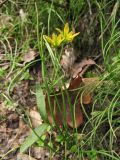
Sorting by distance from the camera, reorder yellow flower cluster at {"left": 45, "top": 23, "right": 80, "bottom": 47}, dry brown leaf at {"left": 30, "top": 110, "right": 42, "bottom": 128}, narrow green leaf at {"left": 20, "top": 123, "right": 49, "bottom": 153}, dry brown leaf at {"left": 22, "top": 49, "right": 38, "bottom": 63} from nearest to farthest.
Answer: yellow flower cluster at {"left": 45, "top": 23, "right": 80, "bottom": 47} < narrow green leaf at {"left": 20, "top": 123, "right": 49, "bottom": 153} < dry brown leaf at {"left": 30, "top": 110, "right": 42, "bottom": 128} < dry brown leaf at {"left": 22, "top": 49, "right": 38, "bottom": 63}

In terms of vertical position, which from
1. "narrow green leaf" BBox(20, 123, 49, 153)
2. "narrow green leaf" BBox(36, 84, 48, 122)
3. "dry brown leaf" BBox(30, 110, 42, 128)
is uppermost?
"narrow green leaf" BBox(36, 84, 48, 122)

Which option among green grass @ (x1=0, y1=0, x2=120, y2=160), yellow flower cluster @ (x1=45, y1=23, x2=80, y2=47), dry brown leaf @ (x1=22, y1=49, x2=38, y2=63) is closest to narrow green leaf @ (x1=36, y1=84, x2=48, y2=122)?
green grass @ (x1=0, y1=0, x2=120, y2=160)

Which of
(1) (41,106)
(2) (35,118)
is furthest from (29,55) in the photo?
(1) (41,106)

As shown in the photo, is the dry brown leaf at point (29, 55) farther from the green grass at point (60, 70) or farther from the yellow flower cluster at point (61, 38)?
the yellow flower cluster at point (61, 38)

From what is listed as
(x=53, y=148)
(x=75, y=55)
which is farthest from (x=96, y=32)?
(x=53, y=148)

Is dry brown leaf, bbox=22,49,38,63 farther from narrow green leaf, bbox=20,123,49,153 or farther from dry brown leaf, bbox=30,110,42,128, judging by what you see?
narrow green leaf, bbox=20,123,49,153
